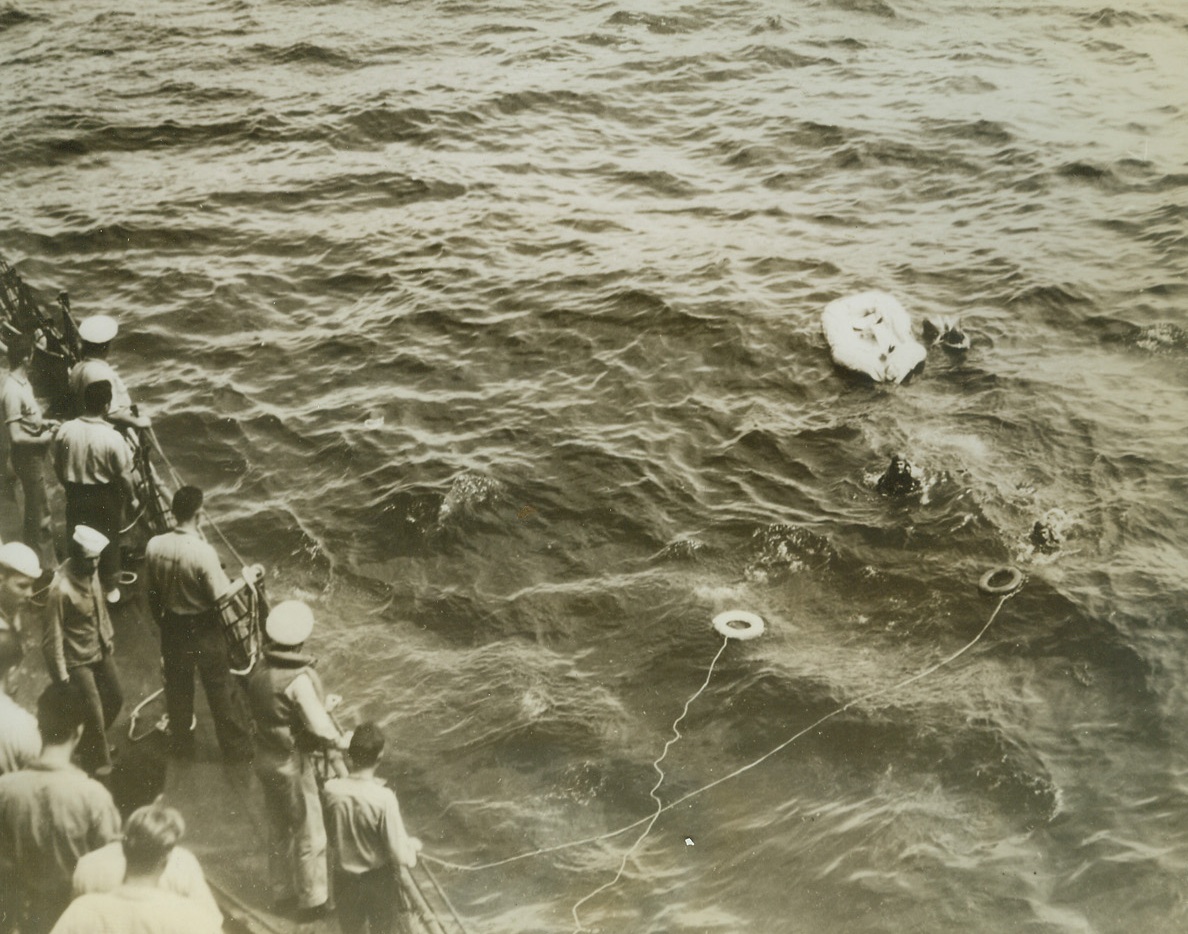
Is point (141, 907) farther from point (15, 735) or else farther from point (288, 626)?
point (288, 626)

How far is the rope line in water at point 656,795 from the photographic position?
3523 millimetres

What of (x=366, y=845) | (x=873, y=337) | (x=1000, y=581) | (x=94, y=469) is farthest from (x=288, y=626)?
(x=873, y=337)

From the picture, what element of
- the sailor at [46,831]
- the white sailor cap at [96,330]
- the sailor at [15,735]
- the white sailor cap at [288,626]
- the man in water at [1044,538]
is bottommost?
the man in water at [1044,538]

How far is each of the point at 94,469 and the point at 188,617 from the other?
3.12 feet

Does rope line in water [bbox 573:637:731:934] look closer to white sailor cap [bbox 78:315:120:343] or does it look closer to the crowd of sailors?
the crowd of sailors

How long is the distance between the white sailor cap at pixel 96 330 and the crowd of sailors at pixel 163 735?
542mm

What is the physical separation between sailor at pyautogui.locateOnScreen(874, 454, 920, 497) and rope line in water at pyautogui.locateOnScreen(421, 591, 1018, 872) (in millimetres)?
958

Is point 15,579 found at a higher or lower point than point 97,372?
lower

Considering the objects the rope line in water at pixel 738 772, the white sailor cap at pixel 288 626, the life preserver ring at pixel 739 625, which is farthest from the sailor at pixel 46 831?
the life preserver ring at pixel 739 625

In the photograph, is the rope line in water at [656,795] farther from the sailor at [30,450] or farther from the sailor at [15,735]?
the sailor at [30,450]

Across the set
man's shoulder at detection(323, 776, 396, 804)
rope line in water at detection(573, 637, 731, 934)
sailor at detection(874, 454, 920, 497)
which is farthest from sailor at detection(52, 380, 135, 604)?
sailor at detection(874, 454, 920, 497)

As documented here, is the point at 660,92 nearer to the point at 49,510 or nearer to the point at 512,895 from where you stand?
the point at 49,510

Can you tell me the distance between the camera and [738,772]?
13.0ft

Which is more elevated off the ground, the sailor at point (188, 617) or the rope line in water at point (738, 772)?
the sailor at point (188, 617)
